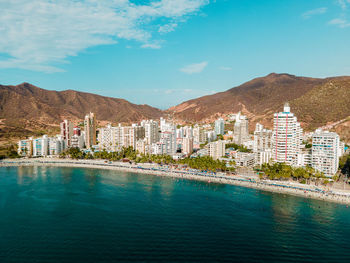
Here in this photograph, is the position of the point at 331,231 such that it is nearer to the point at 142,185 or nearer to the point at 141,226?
the point at 141,226

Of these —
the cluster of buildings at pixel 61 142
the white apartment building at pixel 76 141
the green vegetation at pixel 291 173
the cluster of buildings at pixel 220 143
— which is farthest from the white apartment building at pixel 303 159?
the white apartment building at pixel 76 141

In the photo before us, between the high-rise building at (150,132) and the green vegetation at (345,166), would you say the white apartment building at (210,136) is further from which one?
the green vegetation at (345,166)

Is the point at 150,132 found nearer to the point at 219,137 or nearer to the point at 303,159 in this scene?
the point at 219,137

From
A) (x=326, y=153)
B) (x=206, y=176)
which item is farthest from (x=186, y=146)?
(x=326, y=153)

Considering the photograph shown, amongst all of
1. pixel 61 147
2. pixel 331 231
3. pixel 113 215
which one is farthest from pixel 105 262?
pixel 61 147

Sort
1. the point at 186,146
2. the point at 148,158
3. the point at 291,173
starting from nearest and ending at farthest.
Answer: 1. the point at 291,173
2. the point at 148,158
3. the point at 186,146

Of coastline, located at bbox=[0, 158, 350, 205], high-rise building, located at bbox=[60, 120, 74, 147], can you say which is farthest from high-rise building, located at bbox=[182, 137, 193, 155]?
high-rise building, located at bbox=[60, 120, 74, 147]

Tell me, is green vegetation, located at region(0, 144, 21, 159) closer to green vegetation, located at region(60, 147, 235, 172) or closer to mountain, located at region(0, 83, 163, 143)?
green vegetation, located at region(60, 147, 235, 172)

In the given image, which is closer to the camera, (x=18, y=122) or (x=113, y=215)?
(x=113, y=215)
